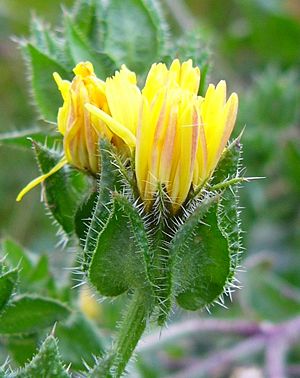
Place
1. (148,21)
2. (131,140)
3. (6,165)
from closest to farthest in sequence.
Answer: (131,140), (148,21), (6,165)

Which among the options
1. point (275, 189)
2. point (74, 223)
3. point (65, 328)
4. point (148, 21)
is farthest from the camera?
point (275, 189)

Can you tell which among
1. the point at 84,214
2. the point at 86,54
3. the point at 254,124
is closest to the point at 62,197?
the point at 84,214

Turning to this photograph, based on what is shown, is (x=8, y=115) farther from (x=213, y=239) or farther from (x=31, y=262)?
(x=213, y=239)

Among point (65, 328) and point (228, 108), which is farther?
point (65, 328)

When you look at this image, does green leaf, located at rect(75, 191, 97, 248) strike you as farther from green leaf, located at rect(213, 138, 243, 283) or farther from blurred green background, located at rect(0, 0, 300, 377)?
blurred green background, located at rect(0, 0, 300, 377)

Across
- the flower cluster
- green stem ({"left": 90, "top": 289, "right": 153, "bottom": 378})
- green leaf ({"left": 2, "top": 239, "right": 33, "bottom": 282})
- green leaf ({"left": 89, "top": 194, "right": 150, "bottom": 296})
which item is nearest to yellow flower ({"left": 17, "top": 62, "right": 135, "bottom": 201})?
the flower cluster

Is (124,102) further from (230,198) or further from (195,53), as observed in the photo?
(195,53)

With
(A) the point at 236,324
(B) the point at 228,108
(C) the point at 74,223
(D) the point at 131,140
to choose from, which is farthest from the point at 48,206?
(A) the point at 236,324
